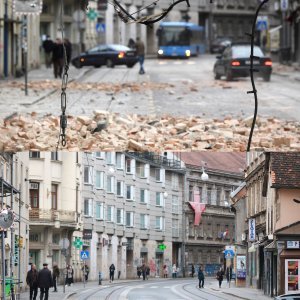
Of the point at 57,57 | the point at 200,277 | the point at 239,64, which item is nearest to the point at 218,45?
the point at 57,57

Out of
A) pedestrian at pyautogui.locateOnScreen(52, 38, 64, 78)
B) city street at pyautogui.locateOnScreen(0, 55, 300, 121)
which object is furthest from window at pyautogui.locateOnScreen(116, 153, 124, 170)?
pedestrian at pyautogui.locateOnScreen(52, 38, 64, 78)

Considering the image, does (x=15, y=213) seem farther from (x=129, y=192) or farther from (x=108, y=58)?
(x=108, y=58)

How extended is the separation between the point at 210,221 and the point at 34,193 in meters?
1.44

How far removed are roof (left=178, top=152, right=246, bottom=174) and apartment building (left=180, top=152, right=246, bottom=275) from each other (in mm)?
190

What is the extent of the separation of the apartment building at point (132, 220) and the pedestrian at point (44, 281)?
0.35 metres

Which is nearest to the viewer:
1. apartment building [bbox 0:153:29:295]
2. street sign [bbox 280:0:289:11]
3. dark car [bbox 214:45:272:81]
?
apartment building [bbox 0:153:29:295]

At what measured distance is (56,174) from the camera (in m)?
10.4

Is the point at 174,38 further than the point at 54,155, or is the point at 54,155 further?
the point at 174,38

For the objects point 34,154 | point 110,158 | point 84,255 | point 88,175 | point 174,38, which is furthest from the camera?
point 174,38

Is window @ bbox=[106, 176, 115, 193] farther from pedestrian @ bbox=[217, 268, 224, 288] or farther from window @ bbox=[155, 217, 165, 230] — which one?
pedestrian @ bbox=[217, 268, 224, 288]

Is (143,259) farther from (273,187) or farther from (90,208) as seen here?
(273,187)

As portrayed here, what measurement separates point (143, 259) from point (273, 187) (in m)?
1.26

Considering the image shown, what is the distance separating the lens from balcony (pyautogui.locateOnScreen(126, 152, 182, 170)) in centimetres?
1061

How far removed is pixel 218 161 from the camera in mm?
10750
